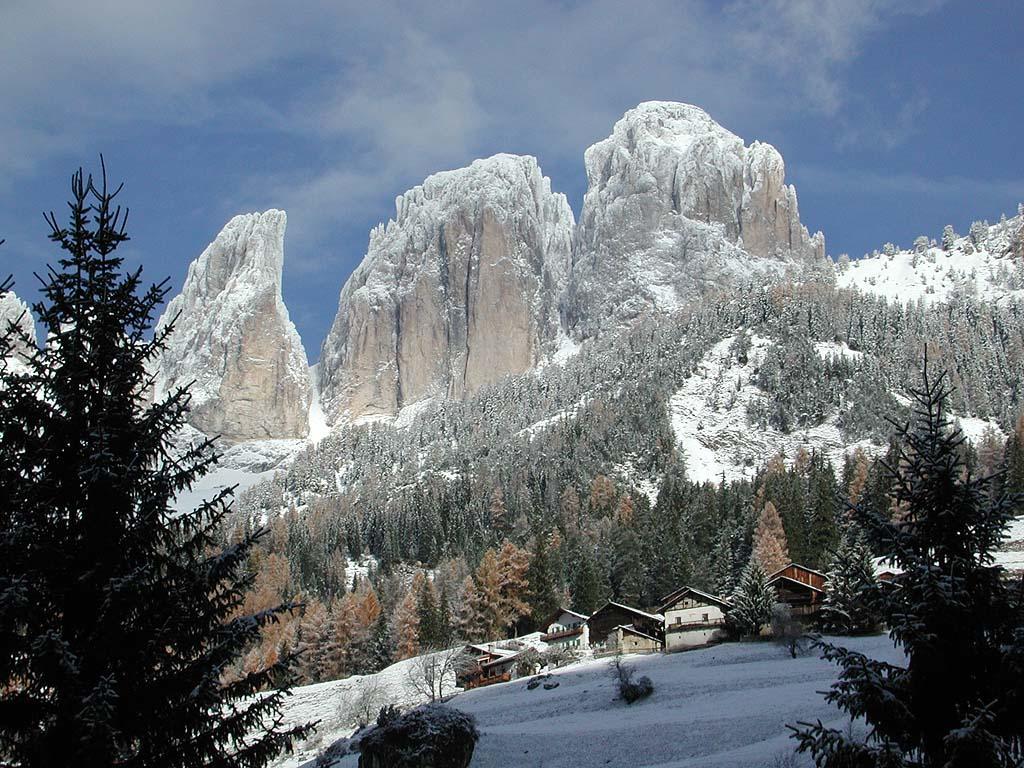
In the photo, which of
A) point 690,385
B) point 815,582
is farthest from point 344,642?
point 690,385

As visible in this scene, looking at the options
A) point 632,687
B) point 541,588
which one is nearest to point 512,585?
point 541,588

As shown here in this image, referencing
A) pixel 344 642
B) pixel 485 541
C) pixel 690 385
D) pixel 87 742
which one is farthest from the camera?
pixel 690 385

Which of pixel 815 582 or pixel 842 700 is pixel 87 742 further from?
pixel 815 582

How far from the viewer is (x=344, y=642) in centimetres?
9219

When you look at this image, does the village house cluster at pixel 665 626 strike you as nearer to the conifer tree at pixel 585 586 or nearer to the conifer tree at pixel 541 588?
the conifer tree at pixel 585 586

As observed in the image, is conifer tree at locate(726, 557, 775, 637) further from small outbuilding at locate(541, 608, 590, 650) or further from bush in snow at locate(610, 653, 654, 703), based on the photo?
bush in snow at locate(610, 653, 654, 703)

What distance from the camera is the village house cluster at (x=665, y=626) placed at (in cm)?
7094

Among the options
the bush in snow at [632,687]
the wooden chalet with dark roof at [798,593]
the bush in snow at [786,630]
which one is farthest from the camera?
the wooden chalet with dark roof at [798,593]

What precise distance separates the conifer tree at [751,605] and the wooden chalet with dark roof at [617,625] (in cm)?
696

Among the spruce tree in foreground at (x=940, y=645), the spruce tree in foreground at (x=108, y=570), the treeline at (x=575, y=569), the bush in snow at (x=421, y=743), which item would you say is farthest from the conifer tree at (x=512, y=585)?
the spruce tree in foreground at (x=108, y=570)

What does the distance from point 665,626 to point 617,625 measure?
7391 mm

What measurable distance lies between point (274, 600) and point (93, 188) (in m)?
101

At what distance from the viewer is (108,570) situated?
12.0 metres

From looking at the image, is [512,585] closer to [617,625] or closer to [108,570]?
[617,625]
